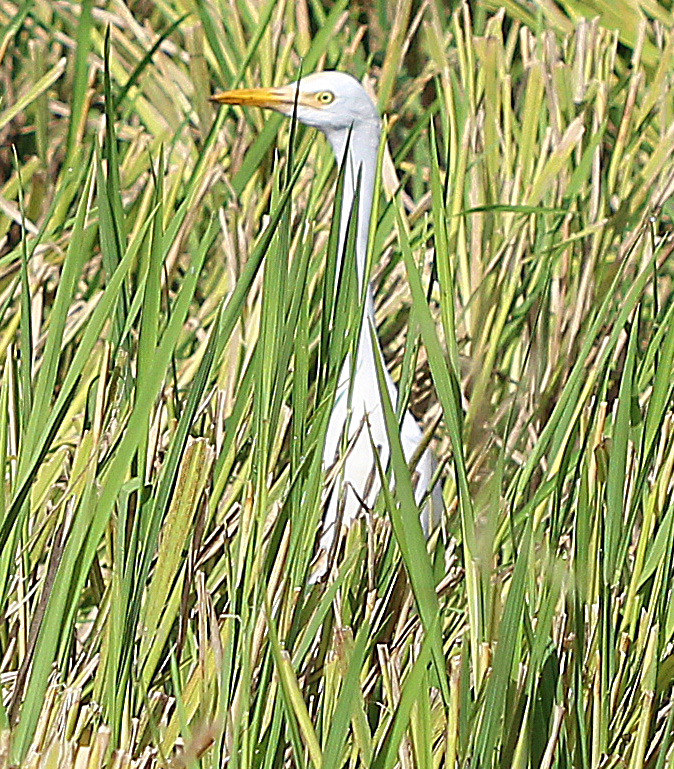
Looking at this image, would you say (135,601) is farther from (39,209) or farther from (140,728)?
(39,209)

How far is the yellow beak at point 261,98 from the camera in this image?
131 centimetres

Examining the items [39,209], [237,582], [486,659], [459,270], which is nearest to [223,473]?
[237,582]

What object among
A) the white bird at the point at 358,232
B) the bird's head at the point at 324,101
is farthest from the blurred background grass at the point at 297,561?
the bird's head at the point at 324,101

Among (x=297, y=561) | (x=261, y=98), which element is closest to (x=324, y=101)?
(x=261, y=98)

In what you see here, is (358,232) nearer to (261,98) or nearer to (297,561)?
(261,98)

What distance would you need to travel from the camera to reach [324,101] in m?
1.30

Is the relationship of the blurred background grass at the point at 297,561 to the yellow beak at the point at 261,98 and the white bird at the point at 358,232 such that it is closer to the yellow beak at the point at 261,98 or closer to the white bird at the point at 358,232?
the white bird at the point at 358,232

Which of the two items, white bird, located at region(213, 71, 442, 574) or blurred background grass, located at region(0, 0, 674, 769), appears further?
white bird, located at region(213, 71, 442, 574)

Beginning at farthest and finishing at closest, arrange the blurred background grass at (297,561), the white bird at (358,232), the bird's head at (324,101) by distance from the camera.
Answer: the bird's head at (324,101) < the white bird at (358,232) < the blurred background grass at (297,561)

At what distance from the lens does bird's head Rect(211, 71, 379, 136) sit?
1.28 meters

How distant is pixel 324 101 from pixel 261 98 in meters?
0.07

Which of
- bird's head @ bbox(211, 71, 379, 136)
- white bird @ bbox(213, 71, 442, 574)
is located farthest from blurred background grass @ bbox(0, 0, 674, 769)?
bird's head @ bbox(211, 71, 379, 136)

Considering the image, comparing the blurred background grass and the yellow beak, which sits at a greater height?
the yellow beak

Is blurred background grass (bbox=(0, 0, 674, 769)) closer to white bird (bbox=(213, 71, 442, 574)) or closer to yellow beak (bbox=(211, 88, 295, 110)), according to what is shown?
white bird (bbox=(213, 71, 442, 574))
